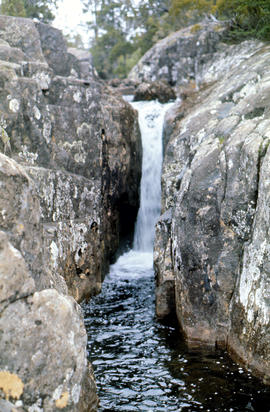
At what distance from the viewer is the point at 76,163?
33.5ft

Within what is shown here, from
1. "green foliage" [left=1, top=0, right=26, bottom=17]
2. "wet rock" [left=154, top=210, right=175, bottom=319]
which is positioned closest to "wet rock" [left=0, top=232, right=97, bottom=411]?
"wet rock" [left=154, top=210, right=175, bottom=319]

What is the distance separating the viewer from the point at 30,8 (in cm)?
2056

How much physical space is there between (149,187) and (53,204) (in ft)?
19.8

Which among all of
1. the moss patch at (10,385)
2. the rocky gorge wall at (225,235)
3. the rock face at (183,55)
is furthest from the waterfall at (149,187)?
the moss patch at (10,385)

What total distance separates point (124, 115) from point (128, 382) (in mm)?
8620

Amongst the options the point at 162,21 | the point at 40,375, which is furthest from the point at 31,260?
the point at 162,21

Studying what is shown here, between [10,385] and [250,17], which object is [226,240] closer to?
[10,385]

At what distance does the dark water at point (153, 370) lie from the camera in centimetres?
533

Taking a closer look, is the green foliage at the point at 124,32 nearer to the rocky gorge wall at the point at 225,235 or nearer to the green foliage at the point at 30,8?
the green foliage at the point at 30,8

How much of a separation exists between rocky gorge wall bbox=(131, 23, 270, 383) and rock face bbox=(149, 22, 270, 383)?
1 centimetres

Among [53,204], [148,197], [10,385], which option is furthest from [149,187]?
[10,385]

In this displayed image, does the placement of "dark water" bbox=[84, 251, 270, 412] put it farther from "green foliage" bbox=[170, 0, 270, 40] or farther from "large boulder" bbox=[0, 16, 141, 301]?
"green foliage" bbox=[170, 0, 270, 40]

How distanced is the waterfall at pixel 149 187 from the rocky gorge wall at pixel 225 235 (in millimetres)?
3876

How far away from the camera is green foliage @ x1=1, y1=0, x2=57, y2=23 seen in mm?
18188
